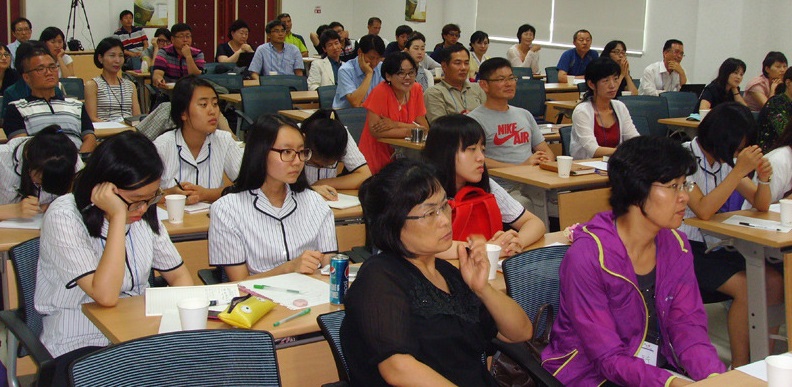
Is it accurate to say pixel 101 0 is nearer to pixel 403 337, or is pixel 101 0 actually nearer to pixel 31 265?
pixel 31 265

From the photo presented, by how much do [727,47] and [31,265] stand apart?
9982 mm

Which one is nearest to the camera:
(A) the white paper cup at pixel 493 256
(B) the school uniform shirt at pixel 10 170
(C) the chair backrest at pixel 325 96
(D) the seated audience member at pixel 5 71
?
(A) the white paper cup at pixel 493 256

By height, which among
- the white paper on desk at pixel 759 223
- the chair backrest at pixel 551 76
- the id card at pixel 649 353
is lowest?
the id card at pixel 649 353

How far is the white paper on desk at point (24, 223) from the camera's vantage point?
327cm

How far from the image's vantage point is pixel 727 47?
35.0 feet

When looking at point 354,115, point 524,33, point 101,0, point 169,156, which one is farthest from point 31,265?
point 101,0

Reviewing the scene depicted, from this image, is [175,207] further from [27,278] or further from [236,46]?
[236,46]

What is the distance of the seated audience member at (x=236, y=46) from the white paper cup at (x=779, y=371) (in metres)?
9.10

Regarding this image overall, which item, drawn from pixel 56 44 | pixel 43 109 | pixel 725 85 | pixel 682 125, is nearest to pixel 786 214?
pixel 682 125

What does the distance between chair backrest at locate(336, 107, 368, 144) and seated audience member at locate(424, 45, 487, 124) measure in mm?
524

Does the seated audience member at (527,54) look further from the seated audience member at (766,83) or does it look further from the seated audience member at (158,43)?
the seated audience member at (158,43)

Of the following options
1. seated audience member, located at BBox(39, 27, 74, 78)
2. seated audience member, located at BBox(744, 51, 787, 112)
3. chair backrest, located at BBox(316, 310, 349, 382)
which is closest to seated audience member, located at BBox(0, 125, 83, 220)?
chair backrest, located at BBox(316, 310, 349, 382)

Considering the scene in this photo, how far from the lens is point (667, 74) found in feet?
29.9

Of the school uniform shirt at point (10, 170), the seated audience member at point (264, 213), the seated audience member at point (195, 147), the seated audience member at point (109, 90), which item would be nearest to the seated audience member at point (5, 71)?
the seated audience member at point (109, 90)
